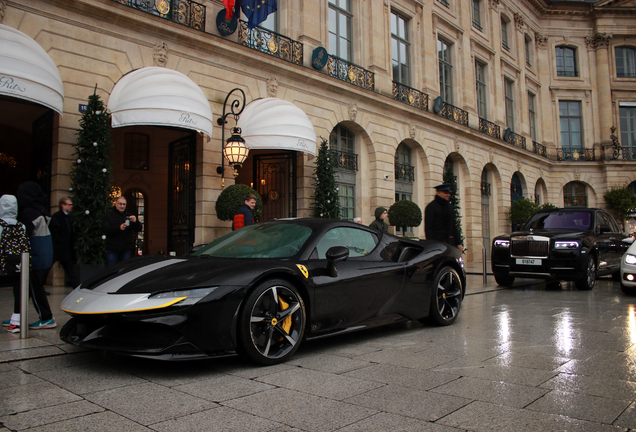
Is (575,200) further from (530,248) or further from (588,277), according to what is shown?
(530,248)

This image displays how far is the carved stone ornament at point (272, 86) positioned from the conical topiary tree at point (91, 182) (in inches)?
196

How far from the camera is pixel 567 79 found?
34188mm

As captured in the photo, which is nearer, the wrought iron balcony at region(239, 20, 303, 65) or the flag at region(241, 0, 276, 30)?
the flag at region(241, 0, 276, 30)

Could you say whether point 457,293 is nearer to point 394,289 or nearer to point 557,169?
point 394,289

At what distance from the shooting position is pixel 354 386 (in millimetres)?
3209

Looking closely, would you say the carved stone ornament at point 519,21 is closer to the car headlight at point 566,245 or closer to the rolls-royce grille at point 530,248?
the rolls-royce grille at point 530,248

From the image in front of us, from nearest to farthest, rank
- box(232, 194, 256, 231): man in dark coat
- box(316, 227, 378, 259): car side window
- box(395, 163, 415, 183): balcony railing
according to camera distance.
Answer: box(316, 227, 378, 259): car side window → box(232, 194, 256, 231): man in dark coat → box(395, 163, 415, 183): balcony railing

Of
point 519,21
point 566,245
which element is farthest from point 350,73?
point 519,21

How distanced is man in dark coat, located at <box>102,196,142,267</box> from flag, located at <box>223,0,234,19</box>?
20.6ft

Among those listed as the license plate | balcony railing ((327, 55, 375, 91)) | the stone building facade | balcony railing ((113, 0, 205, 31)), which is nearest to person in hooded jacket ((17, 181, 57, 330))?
the stone building facade

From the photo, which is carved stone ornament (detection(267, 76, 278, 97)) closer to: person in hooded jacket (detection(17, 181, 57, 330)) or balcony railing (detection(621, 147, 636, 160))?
person in hooded jacket (detection(17, 181, 57, 330))

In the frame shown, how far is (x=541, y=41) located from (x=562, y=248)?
28.5 m

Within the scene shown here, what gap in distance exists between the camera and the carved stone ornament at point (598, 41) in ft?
113

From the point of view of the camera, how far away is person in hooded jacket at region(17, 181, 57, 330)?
17.0 ft
